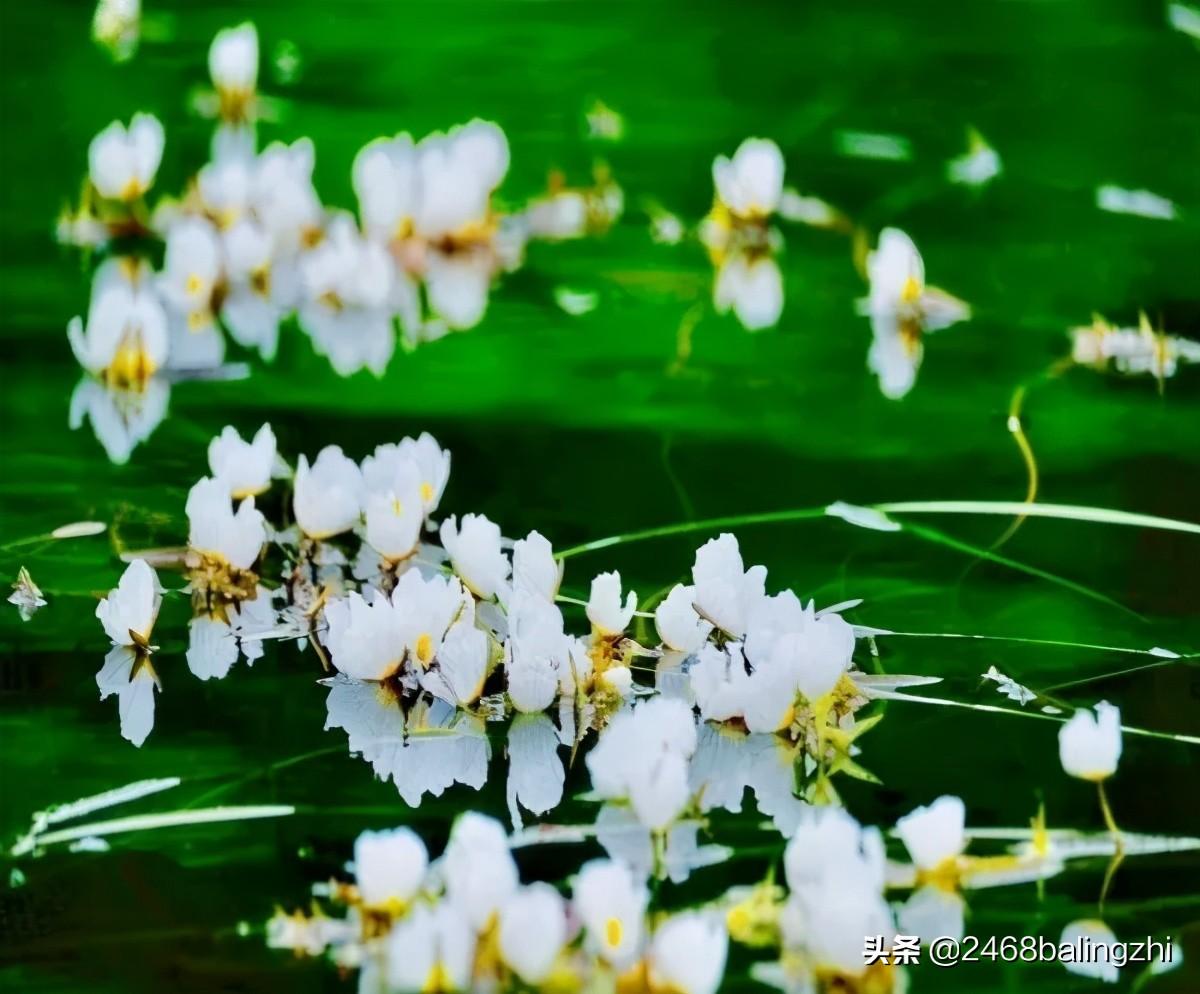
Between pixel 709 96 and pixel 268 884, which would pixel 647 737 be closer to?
pixel 268 884

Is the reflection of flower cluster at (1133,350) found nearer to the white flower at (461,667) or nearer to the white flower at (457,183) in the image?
the white flower at (457,183)

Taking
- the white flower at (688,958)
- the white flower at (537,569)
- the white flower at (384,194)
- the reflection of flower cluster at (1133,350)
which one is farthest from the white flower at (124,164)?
the white flower at (688,958)

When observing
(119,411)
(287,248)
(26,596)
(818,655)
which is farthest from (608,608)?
(287,248)

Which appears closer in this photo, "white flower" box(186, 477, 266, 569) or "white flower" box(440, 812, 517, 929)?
"white flower" box(440, 812, 517, 929)

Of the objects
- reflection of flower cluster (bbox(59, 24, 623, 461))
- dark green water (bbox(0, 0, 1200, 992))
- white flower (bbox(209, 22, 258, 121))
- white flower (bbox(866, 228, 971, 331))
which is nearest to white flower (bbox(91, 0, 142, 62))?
dark green water (bbox(0, 0, 1200, 992))

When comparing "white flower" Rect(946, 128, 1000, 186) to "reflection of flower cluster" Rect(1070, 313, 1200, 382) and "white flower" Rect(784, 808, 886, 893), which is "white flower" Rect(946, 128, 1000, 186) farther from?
"white flower" Rect(784, 808, 886, 893)

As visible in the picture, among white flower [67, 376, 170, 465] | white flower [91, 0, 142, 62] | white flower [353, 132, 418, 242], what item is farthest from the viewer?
white flower [91, 0, 142, 62]
